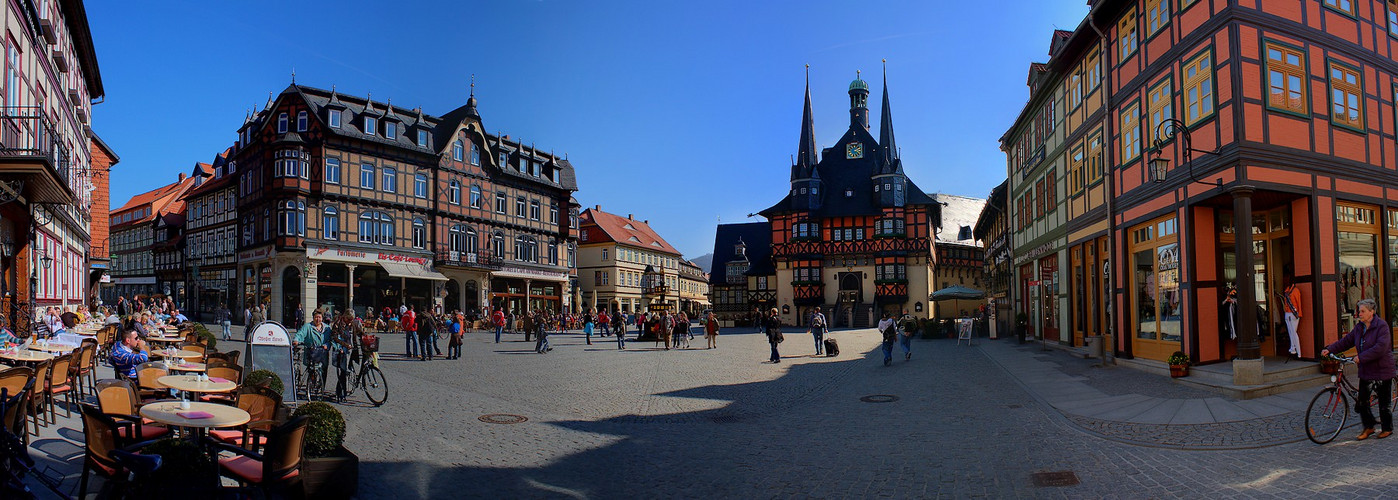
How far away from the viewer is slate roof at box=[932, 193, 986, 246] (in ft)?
230

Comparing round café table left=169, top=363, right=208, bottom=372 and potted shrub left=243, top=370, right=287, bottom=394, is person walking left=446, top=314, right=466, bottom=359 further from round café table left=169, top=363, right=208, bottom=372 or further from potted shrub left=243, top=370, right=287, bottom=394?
potted shrub left=243, top=370, right=287, bottom=394

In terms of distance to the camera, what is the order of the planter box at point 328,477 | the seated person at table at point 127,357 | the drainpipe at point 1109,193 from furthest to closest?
the drainpipe at point 1109,193 < the seated person at table at point 127,357 < the planter box at point 328,477

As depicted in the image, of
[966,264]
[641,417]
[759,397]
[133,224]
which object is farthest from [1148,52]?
[133,224]

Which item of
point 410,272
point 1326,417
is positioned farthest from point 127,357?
point 410,272

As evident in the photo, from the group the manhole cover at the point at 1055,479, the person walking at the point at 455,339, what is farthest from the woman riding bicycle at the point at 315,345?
the manhole cover at the point at 1055,479

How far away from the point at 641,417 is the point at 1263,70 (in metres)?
11.3

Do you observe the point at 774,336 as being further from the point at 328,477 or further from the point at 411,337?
the point at 328,477

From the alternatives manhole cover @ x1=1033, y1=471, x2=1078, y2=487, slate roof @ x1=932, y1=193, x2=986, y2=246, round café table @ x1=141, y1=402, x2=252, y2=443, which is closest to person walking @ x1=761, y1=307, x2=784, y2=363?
manhole cover @ x1=1033, y1=471, x2=1078, y2=487

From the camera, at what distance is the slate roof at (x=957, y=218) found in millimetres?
70156

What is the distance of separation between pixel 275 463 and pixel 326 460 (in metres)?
0.89

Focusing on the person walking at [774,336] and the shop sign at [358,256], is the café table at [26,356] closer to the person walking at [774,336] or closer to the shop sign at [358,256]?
the person walking at [774,336]

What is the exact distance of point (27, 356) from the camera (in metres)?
10.2

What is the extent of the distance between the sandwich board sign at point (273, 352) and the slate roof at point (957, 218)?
2411 inches

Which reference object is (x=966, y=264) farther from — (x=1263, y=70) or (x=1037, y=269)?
(x=1263, y=70)
